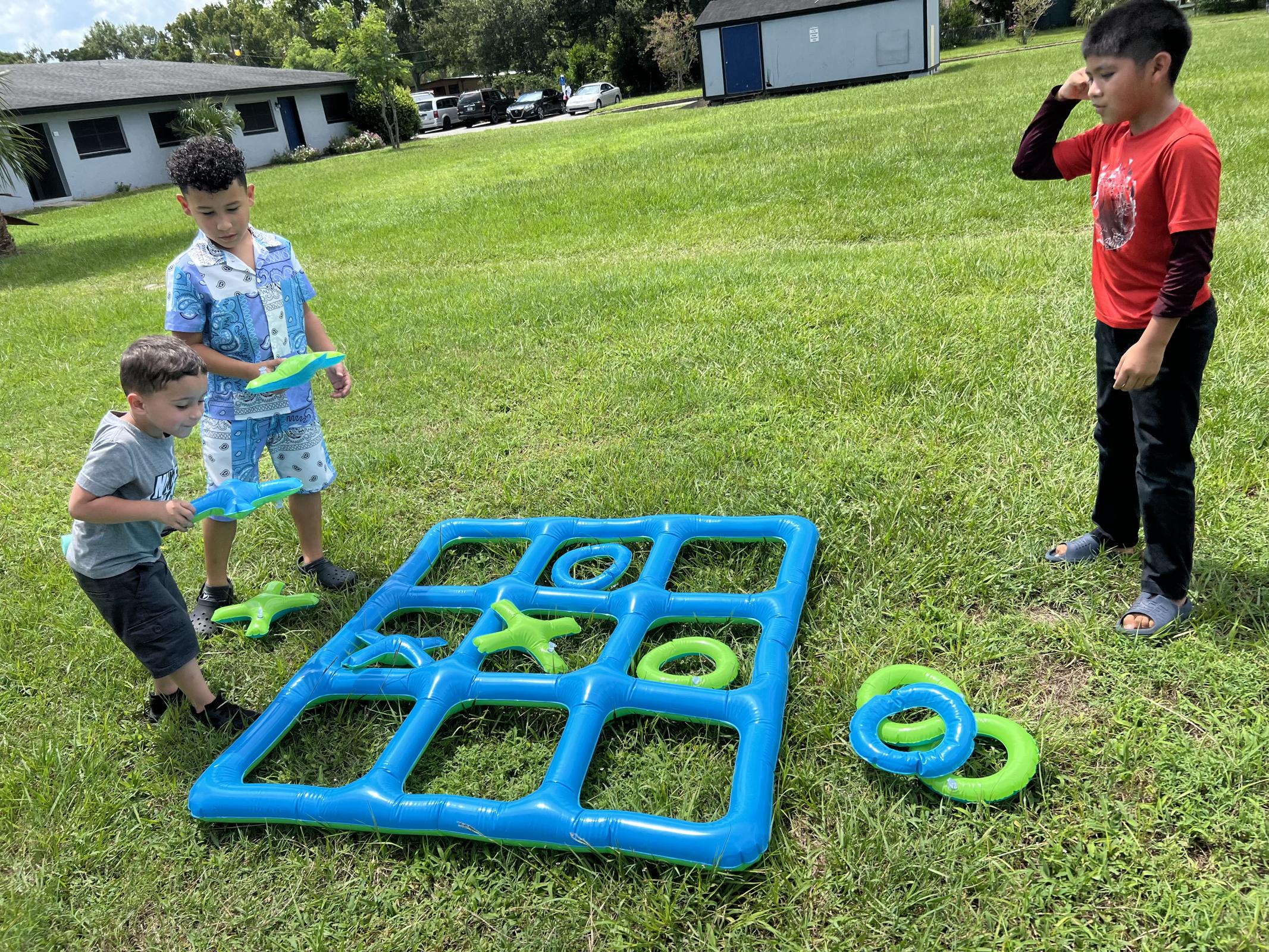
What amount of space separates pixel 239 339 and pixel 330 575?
0.95m

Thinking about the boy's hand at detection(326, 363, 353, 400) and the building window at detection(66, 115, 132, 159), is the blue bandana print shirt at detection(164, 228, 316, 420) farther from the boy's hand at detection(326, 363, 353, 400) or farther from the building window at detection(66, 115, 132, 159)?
the building window at detection(66, 115, 132, 159)

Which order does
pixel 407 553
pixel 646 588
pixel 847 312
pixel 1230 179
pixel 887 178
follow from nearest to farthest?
pixel 646 588, pixel 407 553, pixel 847 312, pixel 1230 179, pixel 887 178

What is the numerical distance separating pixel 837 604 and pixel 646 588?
0.63 meters

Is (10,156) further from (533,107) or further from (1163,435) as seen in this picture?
(533,107)

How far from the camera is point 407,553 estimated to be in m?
3.47

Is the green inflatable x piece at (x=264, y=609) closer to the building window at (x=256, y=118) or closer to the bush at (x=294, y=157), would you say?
the bush at (x=294, y=157)

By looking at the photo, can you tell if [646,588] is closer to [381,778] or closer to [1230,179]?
[381,778]

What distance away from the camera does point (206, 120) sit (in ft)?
81.3

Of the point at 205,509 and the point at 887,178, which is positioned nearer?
the point at 205,509

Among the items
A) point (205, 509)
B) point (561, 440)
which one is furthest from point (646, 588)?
point (561, 440)

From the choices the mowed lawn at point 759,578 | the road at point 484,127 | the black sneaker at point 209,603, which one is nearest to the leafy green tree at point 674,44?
the road at point 484,127

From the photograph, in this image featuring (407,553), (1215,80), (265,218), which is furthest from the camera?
(265,218)

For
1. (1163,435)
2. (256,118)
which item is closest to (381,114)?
(256,118)

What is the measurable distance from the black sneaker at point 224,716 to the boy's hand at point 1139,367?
8.67 ft
